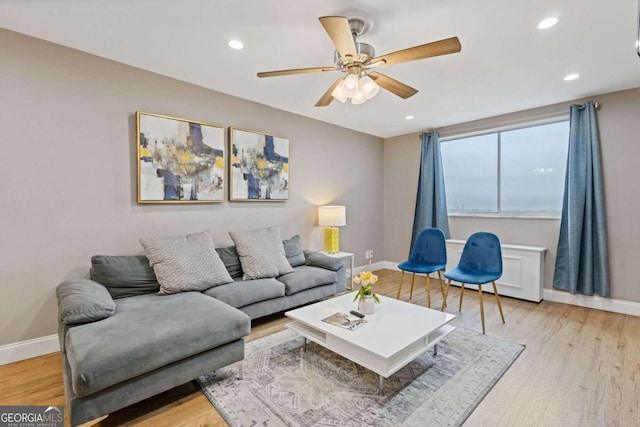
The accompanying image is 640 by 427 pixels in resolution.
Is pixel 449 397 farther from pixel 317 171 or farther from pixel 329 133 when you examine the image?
pixel 329 133

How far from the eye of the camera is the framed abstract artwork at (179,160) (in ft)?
9.44

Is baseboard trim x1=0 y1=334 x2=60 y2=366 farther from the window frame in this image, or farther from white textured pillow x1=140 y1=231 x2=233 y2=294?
the window frame

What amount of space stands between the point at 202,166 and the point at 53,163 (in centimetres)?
122

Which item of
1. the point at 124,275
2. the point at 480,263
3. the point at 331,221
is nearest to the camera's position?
the point at 124,275

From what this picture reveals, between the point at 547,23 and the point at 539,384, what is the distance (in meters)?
2.54

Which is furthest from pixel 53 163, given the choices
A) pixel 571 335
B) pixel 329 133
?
pixel 571 335

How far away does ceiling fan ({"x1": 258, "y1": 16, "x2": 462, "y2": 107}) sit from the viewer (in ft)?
5.65

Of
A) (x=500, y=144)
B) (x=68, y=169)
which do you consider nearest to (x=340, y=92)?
(x=68, y=169)

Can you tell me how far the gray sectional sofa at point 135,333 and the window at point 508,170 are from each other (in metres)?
3.62

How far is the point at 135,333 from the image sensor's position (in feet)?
5.68

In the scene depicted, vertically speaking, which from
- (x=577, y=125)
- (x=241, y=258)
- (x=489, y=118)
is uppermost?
(x=489, y=118)

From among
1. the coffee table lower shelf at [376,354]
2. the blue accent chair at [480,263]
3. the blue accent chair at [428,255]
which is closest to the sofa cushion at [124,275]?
the coffee table lower shelf at [376,354]

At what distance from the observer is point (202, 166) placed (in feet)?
10.7

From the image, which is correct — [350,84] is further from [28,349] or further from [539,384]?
[28,349]
